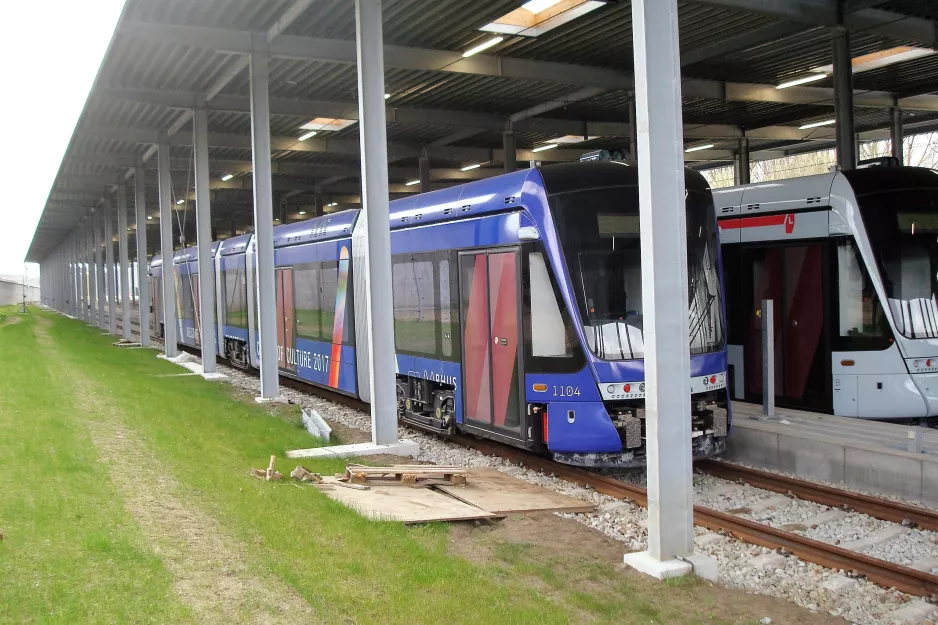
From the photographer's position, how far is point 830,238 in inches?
479

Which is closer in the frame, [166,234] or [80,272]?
[166,234]

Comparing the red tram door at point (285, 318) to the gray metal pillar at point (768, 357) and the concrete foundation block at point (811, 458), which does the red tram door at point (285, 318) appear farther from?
the concrete foundation block at point (811, 458)

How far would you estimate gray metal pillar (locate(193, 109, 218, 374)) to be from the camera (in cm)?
2064

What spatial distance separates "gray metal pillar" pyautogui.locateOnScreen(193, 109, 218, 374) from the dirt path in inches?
424

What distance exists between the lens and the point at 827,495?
29.9ft

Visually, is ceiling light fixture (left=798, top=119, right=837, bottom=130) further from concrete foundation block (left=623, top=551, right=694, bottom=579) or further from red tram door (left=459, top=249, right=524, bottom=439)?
concrete foundation block (left=623, top=551, right=694, bottom=579)

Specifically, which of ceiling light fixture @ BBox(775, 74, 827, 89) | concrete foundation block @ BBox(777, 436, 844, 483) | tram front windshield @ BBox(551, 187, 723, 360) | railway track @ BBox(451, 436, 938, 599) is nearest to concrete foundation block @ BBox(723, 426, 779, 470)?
concrete foundation block @ BBox(777, 436, 844, 483)

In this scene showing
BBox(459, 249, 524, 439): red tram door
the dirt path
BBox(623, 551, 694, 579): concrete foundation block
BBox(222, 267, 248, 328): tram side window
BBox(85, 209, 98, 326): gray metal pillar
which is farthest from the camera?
BBox(85, 209, 98, 326): gray metal pillar

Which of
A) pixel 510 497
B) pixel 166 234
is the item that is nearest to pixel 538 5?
pixel 510 497

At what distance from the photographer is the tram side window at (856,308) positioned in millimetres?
11750

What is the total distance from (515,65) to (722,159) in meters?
19.3

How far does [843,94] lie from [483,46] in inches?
280

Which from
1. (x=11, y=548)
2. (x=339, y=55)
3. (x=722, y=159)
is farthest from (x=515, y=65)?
(x=722, y=159)

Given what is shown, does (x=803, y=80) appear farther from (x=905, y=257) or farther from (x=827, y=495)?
(x=827, y=495)
